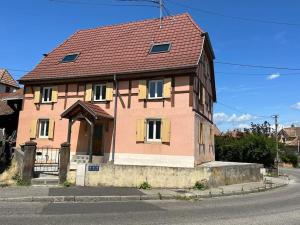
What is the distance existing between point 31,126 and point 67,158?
29.7 ft

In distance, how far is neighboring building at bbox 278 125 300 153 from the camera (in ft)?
264

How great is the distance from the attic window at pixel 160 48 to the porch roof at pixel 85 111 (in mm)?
5024

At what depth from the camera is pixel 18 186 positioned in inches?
604

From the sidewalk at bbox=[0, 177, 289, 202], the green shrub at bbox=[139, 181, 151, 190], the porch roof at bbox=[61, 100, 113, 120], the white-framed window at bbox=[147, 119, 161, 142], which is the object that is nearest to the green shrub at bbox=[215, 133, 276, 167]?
the white-framed window at bbox=[147, 119, 161, 142]

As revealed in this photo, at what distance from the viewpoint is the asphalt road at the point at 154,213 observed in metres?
9.34

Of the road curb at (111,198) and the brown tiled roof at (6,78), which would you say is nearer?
the road curb at (111,198)

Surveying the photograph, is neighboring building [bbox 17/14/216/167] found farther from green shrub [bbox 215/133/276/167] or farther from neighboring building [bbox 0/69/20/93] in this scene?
neighboring building [bbox 0/69/20/93]

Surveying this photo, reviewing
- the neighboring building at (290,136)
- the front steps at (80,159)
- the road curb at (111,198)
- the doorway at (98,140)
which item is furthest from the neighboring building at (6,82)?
the neighboring building at (290,136)

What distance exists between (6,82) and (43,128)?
24.5m

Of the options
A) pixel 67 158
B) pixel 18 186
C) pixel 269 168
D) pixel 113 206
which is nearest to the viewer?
pixel 113 206

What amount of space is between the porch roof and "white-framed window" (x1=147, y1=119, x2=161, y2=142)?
254 cm

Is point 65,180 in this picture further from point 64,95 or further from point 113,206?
point 64,95

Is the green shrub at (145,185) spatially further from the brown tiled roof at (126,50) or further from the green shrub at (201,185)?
the brown tiled roof at (126,50)

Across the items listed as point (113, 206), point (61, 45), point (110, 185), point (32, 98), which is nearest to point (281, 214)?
point (113, 206)
